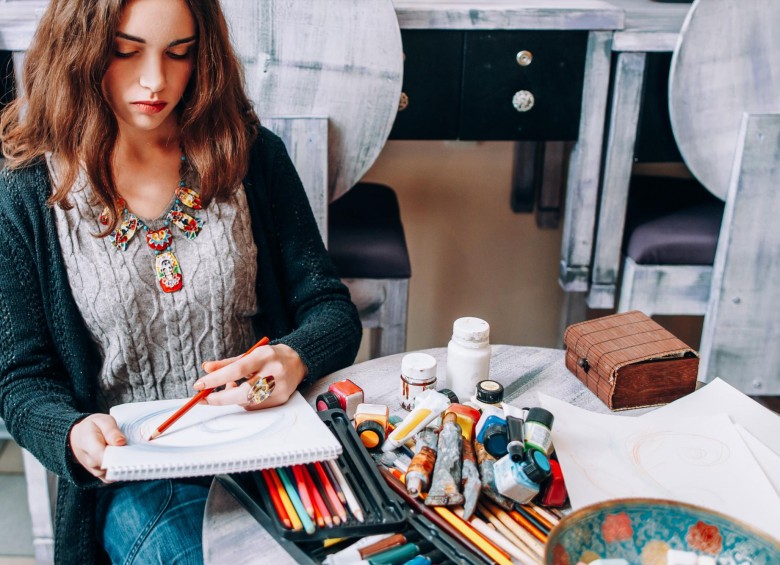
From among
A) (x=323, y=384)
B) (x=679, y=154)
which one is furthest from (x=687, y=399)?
(x=679, y=154)

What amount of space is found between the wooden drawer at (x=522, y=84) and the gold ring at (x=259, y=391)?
85 cm

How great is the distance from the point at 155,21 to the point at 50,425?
46 cm

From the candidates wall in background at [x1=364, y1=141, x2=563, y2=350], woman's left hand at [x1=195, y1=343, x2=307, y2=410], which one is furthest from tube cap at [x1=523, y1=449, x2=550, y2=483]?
wall in background at [x1=364, y1=141, x2=563, y2=350]

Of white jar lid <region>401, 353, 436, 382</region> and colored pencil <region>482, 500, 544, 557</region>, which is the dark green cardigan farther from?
colored pencil <region>482, 500, 544, 557</region>

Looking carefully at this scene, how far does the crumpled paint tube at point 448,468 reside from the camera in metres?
0.74

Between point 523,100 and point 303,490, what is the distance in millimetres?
1012

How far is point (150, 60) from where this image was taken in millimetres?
949

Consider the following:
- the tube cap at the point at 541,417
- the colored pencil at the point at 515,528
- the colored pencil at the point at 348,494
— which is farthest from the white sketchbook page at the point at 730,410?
the colored pencil at the point at 348,494

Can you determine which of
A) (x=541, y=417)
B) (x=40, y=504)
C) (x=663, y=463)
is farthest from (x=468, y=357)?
(x=40, y=504)

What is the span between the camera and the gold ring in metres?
0.85

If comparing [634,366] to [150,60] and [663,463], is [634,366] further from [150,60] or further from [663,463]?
[150,60]

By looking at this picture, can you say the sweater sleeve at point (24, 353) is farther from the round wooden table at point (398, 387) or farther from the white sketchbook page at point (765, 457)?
the white sketchbook page at point (765, 457)

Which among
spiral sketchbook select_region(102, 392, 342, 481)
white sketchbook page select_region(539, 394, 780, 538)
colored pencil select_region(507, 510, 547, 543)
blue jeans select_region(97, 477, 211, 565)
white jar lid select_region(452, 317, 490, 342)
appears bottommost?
blue jeans select_region(97, 477, 211, 565)

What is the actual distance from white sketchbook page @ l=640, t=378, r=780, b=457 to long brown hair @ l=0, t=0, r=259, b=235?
0.62 meters
